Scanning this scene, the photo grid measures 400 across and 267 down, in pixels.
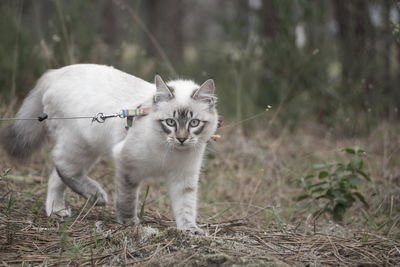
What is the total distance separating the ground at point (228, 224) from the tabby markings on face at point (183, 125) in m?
0.65

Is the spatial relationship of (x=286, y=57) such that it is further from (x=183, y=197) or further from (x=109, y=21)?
(x=109, y=21)

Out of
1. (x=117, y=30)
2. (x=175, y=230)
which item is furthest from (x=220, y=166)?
(x=117, y=30)

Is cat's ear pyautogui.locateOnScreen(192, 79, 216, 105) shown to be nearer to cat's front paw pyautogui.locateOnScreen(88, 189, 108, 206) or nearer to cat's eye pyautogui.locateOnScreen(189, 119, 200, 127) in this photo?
cat's eye pyautogui.locateOnScreen(189, 119, 200, 127)

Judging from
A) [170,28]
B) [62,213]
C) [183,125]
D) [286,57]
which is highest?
[170,28]

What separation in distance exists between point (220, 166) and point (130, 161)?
7.36 ft

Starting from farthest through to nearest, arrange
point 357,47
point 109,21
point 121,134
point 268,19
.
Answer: point 109,21 < point 268,19 < point 357,47 < point 121,134

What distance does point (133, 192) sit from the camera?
9.70ft

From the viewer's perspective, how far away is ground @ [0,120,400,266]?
89.2 inches

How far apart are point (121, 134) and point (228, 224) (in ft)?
3.49

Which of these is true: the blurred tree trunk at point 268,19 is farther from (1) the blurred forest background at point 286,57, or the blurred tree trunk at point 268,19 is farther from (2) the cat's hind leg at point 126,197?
(2) the cat's hind leg at point 126,197

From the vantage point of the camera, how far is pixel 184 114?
2799 mm

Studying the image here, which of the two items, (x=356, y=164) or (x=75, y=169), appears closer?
(x=75, y=169)

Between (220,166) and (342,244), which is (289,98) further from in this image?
(342,244)

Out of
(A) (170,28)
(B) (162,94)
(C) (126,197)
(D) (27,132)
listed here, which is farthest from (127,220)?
(A) (170,28)
